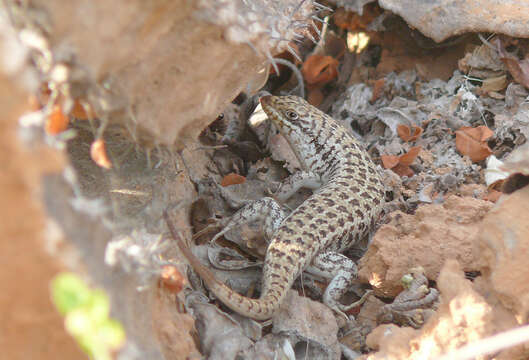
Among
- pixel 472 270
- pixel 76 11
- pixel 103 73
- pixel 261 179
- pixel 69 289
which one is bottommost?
pixel 261 179

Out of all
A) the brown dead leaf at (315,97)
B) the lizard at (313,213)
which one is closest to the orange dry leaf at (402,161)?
the lizard at (313,213)

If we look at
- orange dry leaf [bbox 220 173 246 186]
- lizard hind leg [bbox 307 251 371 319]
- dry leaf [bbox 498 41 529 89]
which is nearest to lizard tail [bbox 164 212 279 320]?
lizard hind leg [bbox 307 251 371 319]

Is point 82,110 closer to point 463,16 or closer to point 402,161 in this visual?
point 402,161

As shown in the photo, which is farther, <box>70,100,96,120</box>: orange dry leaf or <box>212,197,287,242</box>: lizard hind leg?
<box>212,197,287,242</box>: lizard hind leg

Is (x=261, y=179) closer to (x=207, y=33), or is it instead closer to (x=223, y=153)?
(x=223, y=153)

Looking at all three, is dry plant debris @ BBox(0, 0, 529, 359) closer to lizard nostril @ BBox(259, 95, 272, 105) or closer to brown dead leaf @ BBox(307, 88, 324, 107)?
brown dead leaf @ BBox(307, 88, 324, 107)

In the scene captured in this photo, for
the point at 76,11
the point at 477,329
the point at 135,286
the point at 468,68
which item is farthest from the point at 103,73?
the point at 468,68
